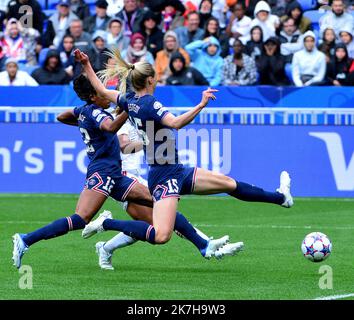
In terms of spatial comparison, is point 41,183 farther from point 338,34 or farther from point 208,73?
point 338,34

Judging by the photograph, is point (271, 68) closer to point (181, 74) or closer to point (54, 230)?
point (181, 74)

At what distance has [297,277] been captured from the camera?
983 centimetres

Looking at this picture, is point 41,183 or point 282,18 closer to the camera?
point 41,183

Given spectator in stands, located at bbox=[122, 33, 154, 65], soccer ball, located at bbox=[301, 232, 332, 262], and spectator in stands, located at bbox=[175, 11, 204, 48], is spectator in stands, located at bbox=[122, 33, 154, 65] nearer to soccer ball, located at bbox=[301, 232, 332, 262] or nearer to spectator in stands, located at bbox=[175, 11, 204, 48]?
spectator in stands, located at bbox=[175, 11, 204, 48]

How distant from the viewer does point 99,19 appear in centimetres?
2112

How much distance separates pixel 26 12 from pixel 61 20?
700mm

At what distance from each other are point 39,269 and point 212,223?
4.17m

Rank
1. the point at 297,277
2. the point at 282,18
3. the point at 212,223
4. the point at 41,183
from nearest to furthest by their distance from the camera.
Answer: the point at 297,277, the point at 212,223, the point at 41,183, the point at 282,18

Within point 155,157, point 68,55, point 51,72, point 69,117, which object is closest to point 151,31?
point 68,55

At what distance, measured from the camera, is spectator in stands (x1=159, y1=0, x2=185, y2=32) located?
21078mm

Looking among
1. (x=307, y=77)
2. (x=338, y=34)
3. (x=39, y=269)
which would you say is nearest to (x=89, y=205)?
(x=39, y=269)

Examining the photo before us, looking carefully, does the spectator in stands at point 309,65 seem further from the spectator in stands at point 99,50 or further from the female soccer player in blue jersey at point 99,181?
the female soccer player in blue jersey at point 99,181
